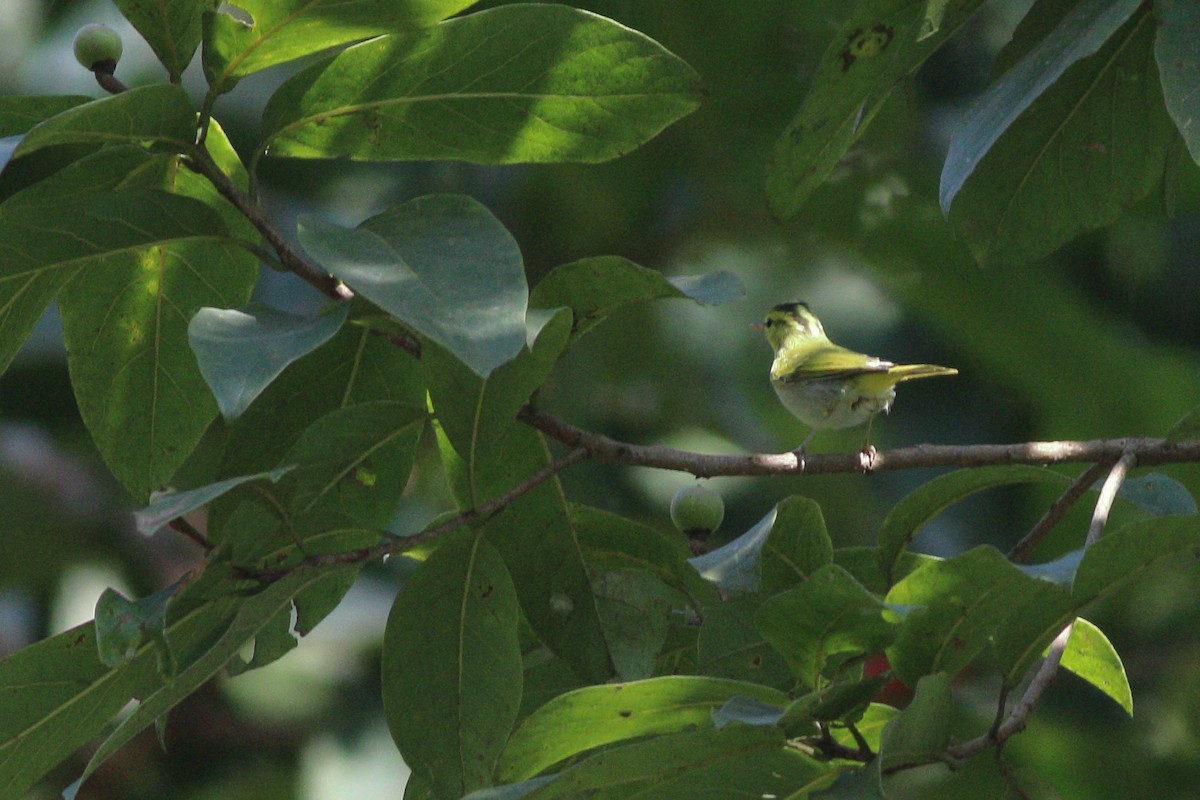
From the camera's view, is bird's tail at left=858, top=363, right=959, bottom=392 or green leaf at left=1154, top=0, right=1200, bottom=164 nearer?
green leaf at left=1154, top=0, right=1200, bottom=164

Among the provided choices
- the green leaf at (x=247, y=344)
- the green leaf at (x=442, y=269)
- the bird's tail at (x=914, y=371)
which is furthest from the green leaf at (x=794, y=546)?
the bird's tail at (x=914, y=371)

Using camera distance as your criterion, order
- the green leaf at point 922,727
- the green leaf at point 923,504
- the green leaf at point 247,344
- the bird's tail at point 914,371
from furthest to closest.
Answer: the bird's tail at point 914,371 → the green leaf at point 923,504 → the green leaf at point 922,727 → the green leaf at point 247,344

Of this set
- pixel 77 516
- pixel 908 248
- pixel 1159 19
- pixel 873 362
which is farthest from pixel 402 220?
pixel 77 516

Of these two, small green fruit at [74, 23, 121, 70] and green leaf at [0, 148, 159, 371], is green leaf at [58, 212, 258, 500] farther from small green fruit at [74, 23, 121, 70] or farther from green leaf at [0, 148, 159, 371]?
small green fruit at [74, 23, 121, 70]

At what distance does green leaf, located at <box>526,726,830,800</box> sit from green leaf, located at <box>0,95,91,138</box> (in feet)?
3.24

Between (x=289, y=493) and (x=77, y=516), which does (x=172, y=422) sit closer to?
(x=289, y=493)

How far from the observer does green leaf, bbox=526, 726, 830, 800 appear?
4.28 feet

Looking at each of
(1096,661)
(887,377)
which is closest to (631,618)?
(1096,661)

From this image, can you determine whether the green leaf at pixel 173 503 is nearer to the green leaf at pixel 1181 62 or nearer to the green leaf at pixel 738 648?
the green leaf at pixel 738 648

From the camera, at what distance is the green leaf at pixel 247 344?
1225 mm

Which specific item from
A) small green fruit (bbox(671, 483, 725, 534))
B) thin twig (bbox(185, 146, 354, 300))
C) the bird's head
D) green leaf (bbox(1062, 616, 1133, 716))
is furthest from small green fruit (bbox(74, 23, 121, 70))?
the bird's head

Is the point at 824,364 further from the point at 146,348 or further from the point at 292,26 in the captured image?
the point at 292,26

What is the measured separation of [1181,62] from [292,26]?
107 cm

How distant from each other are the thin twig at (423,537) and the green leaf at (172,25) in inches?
25.0
